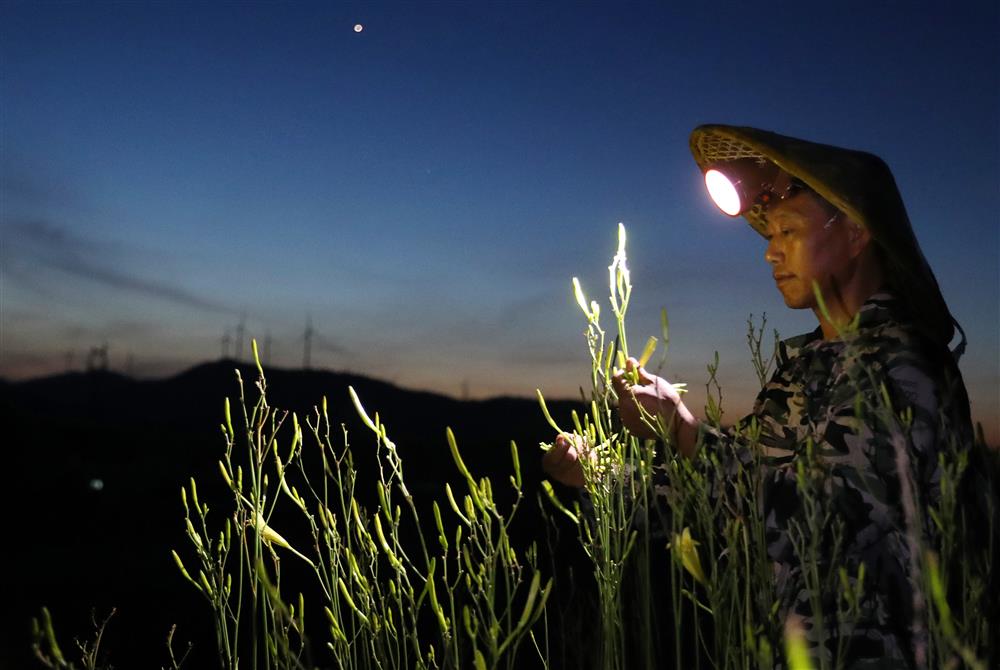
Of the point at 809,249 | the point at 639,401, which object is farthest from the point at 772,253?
the point at 639,401

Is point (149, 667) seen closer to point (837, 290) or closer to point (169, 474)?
point (837, 290)

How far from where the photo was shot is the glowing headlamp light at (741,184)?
1.46 metres

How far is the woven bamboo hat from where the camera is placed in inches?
49.0

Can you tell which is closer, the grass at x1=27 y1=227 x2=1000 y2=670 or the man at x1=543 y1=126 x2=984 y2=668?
the grass at x1=27 y1=227 x2=1000 y2=670

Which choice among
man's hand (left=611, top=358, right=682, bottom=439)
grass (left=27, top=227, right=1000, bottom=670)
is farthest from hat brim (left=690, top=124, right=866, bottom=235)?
man's hand (left=611, top=358, right=682, bottom=439)

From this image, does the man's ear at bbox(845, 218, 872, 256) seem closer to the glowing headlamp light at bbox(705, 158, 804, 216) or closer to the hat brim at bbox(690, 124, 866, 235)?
the hat brim at bbox(690, 124, 866, 235)

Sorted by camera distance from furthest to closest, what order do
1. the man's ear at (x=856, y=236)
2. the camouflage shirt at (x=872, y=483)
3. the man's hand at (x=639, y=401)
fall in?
the man's ear at (x=856, y=236) < the man's hand at (x=639, y=401) < the camouflage shirt at (x=872, y=483)

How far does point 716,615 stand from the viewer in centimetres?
107

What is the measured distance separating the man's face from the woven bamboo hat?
0.14 feet

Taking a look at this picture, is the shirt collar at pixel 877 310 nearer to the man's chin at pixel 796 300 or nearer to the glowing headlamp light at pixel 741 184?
the man's chin at pixel 796 300

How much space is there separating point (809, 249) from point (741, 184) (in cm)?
22

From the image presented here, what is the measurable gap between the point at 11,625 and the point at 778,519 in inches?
334

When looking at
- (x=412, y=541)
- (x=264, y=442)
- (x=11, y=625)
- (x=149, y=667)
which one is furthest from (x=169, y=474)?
(x=264, y=442)

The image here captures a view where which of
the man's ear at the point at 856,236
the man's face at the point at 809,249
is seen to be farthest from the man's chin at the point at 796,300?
the man's ear at the point at 856,236
